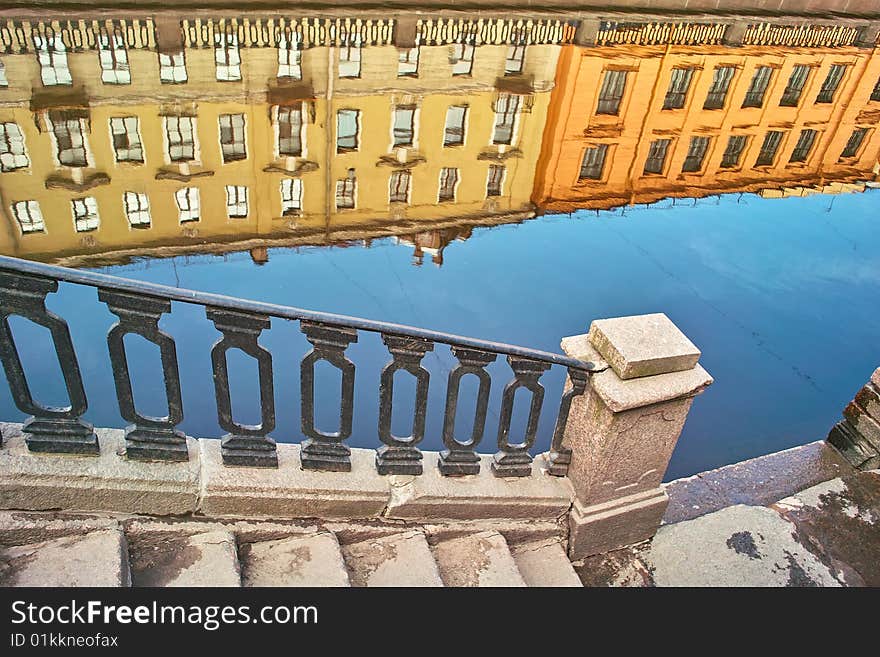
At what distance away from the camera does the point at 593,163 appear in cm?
1528

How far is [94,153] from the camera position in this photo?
34.2 ft

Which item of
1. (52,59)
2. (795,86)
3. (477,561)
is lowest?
(52,59)

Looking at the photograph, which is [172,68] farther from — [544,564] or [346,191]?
[544,564]

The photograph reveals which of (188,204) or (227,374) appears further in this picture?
(188,204)

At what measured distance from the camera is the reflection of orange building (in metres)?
14.7

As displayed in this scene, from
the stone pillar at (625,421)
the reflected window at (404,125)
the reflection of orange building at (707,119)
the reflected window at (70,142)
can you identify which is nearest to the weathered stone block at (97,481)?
the stone pillar at (625,421)

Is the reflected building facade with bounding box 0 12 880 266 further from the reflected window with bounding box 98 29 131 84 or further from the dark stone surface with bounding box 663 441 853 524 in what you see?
the dark stone surface with bounding box 663 441 853 524

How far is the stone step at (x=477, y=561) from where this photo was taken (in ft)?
10.3

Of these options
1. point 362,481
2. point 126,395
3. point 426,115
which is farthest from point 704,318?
point 426,115

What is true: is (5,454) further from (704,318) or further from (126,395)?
(704,318)

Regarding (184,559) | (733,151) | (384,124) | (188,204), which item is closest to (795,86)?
(733,151)

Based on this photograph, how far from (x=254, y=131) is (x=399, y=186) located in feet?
9.82

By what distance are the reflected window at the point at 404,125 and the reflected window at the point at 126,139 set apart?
4.97 metres
